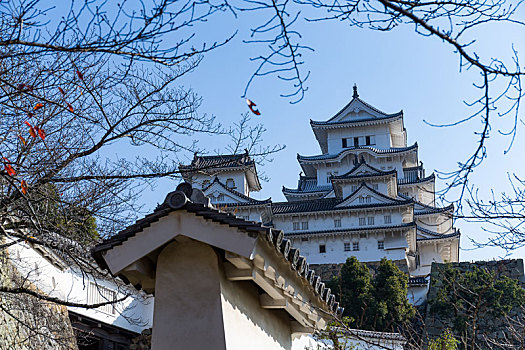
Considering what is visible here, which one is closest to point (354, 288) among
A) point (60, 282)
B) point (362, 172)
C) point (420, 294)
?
point (420, 294)

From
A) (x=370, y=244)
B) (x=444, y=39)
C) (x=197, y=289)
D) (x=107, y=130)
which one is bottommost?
(x=197, y=289)

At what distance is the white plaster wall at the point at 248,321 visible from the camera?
517 centimetres

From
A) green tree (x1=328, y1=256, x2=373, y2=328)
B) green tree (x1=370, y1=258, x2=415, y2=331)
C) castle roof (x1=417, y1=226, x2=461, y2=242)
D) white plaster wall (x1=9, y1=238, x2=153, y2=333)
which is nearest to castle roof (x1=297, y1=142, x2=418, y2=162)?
castle roof (x1=417, y1=226, x2=461, y2=242)

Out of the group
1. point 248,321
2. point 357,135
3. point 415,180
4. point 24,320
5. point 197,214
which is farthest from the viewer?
point 357,135

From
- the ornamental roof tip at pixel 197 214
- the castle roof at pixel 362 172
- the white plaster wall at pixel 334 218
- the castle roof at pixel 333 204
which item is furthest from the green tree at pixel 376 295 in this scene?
the ornamental roof tip at pixel 197 214

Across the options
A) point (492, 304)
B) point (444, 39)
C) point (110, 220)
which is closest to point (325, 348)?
point (110, 220)

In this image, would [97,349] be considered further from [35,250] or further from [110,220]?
[110,220]

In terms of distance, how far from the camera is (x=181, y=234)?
16.6ft

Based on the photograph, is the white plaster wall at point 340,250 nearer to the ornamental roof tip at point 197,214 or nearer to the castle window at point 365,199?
the castle window at point 365,199

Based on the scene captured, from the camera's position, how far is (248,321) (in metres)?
5.64

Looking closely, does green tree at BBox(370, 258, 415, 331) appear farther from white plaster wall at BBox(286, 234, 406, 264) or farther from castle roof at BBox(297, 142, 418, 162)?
castle roof at BBox(297, 142, 418, 162)

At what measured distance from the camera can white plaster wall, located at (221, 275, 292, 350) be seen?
5172mm

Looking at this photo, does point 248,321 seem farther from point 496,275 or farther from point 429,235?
point 429,235

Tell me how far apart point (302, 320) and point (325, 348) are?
16.1 ft
